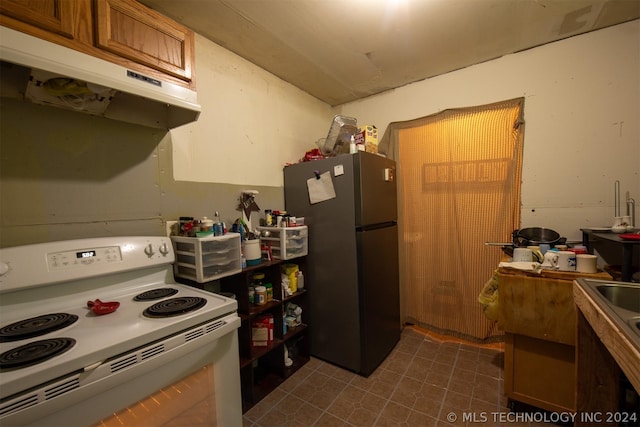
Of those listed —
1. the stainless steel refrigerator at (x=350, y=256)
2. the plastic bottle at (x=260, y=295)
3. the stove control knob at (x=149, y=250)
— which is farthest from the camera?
the stainless steel refrigerator at (x=350, y=256)

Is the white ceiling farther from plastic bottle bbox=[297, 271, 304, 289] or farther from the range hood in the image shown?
plastic bottle bbox=[297, 271, 304, 289]

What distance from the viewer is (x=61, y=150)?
1.17 metres

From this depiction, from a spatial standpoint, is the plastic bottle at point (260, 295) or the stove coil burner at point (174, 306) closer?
the stove coil burner at point (174, 306)

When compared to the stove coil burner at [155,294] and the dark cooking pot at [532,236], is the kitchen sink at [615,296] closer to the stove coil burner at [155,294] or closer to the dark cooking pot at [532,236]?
the dark cooking pot at [532,236]

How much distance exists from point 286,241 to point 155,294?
876 mm

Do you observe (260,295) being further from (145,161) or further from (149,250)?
(145,161)

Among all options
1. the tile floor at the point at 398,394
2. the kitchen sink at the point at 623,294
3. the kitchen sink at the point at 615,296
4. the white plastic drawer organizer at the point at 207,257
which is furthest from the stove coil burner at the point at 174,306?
the kitchen sink at the point at 623,294

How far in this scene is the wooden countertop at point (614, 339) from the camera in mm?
654

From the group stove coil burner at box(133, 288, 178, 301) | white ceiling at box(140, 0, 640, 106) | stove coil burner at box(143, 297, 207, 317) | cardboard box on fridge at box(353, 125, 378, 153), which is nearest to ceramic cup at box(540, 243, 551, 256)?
cardboard box on fridge at box(353, 125, 378, 153)

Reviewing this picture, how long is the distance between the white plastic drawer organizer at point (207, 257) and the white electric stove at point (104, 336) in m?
0.10

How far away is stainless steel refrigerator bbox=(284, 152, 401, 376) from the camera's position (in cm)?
186

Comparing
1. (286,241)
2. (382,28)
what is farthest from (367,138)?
(286,241)

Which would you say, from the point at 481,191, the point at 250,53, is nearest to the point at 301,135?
the point at 250,53

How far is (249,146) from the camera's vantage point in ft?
6.66
